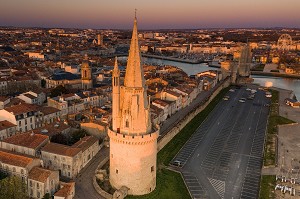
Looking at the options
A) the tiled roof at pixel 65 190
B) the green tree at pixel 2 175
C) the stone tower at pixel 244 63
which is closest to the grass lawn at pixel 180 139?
the tiled roof at pixel 65 190

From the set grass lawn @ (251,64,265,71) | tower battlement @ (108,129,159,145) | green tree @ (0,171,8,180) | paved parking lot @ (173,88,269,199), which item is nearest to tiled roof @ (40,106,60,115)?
green tree @ (0,171,8,180)

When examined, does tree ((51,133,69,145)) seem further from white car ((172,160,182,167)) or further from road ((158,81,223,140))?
white car ((172,160,182,167))

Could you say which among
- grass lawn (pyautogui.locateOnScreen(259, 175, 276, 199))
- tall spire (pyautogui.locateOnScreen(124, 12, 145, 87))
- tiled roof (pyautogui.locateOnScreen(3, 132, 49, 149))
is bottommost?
grass lawn (pyautogui.locateOnScreen(259, 175, 276, 199))

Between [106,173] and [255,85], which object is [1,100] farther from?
[255,85]

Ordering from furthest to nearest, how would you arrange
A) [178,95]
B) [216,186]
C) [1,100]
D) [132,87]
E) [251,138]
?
[178,95] < [1,100] < [251,138] < [216,186] < [132,87]

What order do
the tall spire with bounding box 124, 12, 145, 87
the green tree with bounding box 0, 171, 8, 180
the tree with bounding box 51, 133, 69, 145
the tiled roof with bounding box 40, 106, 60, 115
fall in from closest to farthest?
1. the tall spire with bounding box 124, 12, 145, 87
2. the green tree with bounding box 0, 171, 8, 180
3. the tree with bounding box 51, 133, 69, 145
4. the tiled roof with bounding box 40, 106, 60, 115

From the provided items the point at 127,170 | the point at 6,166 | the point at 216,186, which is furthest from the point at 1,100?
the point at 216,186

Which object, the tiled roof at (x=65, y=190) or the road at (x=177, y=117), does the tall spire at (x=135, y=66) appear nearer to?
the tiled roof at (x=65, y=190)

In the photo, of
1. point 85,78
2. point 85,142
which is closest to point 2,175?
point 85,142
